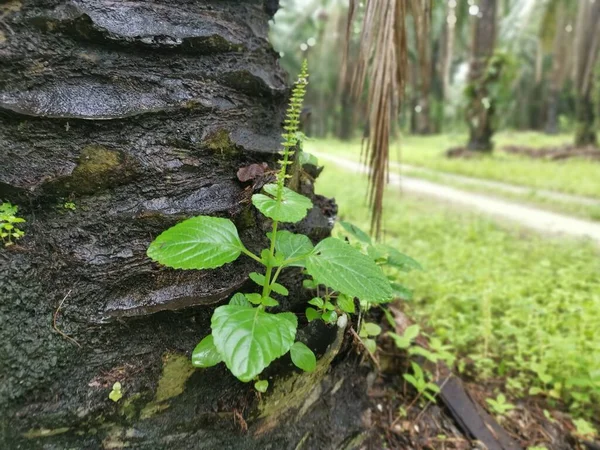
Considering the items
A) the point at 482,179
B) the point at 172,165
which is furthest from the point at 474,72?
the point at 172,165

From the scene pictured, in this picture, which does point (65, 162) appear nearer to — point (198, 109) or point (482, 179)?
point (198, 109)

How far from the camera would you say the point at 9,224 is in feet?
2.76

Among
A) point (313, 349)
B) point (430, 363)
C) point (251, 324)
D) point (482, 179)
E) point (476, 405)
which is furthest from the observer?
point (482, 179)

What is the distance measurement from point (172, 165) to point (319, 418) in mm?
751

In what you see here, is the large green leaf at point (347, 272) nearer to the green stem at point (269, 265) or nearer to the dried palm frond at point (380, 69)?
the green stem at point (269, 265)

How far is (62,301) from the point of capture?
0.85m

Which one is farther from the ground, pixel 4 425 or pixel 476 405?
pixel 4 425

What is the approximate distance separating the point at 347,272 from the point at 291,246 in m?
0.16

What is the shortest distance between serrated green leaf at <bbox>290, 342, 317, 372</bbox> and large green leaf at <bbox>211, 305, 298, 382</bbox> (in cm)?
14

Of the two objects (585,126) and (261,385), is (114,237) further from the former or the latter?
(585,126)

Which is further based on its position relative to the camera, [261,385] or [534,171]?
[534,171]

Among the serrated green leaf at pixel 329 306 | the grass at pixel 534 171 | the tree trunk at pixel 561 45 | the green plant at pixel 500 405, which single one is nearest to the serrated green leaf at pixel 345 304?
the serrated green leaf at pixel 329 306

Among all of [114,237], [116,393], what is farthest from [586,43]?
[116,393]

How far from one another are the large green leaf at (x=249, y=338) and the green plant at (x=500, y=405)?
112 centimetres
